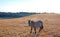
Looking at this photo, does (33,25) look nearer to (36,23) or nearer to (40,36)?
(36,23)

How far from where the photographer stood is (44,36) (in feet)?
58.3

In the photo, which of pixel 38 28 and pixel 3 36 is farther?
pixel 38 28

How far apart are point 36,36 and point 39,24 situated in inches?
82.5

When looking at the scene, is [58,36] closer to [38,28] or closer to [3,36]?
[38,28]

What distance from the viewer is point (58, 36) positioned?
17.0m

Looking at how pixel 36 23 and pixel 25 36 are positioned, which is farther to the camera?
pixel 36 23

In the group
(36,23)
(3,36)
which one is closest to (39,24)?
(36,23)

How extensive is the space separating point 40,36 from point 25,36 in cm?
151

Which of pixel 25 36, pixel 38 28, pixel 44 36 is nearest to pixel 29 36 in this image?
pixel 25 36

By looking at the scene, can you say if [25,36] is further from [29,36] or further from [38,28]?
[38,28]

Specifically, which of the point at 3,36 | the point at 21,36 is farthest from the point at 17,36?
the point at 3,36

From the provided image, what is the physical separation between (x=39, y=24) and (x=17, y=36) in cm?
290

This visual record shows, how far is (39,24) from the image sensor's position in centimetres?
1856

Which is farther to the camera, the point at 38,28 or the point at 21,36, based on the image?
the point at 38,28
